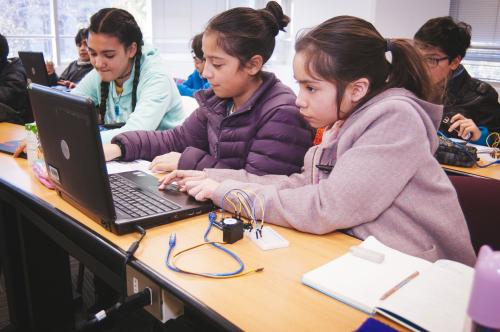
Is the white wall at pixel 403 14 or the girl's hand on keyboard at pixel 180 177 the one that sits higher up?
the white wall at pixel 403 14

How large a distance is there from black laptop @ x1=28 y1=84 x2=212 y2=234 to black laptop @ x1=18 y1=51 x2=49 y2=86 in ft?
7.29

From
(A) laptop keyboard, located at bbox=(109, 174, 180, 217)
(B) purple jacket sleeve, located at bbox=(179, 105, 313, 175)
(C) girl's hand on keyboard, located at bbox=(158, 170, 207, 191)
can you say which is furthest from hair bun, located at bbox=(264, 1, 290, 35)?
(A) laptop keyboard, located at bbox=(109, 174, 180, 217)

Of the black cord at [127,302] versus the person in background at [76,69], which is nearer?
the black cord at [127,302]

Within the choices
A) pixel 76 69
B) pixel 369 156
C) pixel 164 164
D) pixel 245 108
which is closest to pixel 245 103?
pixel 245 108

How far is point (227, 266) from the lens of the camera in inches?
34.0

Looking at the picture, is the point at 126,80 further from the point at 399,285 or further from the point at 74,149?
the point at 399,285

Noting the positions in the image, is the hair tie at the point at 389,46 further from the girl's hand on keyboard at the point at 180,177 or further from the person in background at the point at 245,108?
the girl's hand on keyboard at the point at 180,177

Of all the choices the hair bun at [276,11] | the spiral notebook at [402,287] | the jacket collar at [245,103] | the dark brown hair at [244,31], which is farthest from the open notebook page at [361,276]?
the hair bun at [276,11]

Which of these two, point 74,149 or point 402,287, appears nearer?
point 402,287

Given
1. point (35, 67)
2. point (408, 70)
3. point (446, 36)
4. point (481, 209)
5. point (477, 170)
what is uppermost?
point (446, 36)

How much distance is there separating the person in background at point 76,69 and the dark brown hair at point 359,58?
356 cm

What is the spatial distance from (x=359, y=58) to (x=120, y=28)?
122 cm

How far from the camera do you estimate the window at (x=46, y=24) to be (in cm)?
470

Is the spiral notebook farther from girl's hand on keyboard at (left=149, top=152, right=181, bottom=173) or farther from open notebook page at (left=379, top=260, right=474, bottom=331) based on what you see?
girl's hand on keyboard at (left=149, top=152, right=181, bottom=173)
